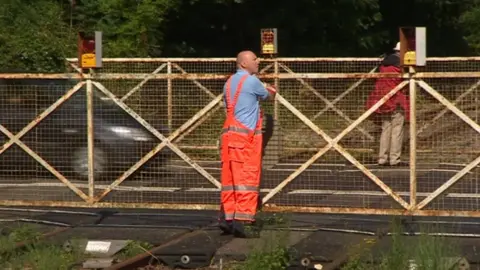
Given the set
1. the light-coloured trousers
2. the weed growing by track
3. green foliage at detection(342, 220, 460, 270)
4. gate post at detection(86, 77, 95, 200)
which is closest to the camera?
green foliage at detection(342, 220, 460, 270)

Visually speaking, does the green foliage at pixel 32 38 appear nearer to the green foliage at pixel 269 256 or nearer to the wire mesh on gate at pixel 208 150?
the wire mesh on gate at pixel 208 150

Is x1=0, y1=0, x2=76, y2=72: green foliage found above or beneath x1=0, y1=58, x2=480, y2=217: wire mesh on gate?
above

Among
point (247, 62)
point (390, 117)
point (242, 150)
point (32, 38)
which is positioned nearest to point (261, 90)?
point (247, 62)

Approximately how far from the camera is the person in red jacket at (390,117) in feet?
43.4

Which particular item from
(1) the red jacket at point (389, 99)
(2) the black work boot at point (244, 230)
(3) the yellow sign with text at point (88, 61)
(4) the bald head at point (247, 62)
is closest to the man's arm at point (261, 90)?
(4) the bald head at point (247, 62)

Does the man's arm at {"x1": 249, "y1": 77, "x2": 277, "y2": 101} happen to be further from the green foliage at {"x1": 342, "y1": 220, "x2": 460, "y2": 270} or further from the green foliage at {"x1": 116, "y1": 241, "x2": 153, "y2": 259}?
the green foliage at {"x1": 342, "y1": 220, "x2": 460, "y2": 270}

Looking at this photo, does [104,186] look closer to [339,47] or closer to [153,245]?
[153,245]

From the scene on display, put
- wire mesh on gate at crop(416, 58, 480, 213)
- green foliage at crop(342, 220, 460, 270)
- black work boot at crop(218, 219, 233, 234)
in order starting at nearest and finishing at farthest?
1. green foliage at crop(342, 220, 460, 270)
2. black work boot at crop(218, 219, 233, 234)
3. wire mesh on gate at crop(416, 58, 480, 213)

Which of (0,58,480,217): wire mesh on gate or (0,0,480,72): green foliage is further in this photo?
(0,0,480,72): green foliage

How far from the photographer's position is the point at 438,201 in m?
13.2

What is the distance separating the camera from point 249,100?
12398 millimetres

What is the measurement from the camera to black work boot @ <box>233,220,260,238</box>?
12406mm

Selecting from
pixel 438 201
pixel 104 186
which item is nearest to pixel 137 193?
pixel 104 186

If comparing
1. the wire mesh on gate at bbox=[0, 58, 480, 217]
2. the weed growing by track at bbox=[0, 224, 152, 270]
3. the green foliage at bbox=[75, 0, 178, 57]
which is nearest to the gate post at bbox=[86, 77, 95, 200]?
the wire mesh on gate at bbox=[0, 58, 480, 217]
